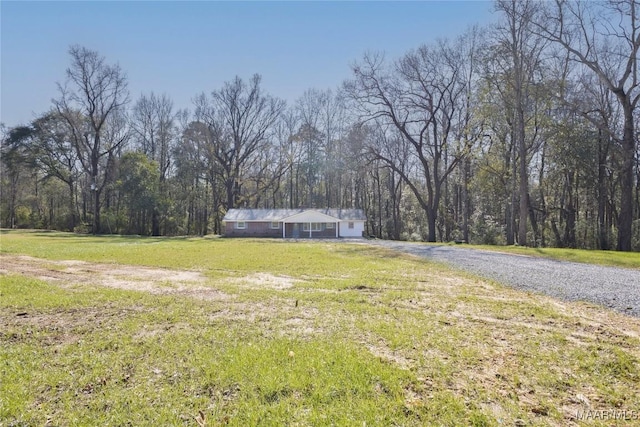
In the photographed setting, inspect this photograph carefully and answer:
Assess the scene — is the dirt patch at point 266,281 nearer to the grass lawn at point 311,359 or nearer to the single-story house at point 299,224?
the grass lawn at point 311,359

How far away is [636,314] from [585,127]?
23.0 metres

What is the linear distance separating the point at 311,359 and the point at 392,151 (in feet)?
112

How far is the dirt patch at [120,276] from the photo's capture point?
23.6 ft

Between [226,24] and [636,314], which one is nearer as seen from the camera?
[636,314]

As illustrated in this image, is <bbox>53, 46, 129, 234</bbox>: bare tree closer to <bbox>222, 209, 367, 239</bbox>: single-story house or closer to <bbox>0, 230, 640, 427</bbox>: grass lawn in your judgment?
<bbox>222, 209, 367, 239</bbox>: single-story house

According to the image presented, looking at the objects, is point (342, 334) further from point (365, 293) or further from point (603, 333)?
point (603, 333)

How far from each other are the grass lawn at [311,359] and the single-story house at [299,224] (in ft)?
87.9

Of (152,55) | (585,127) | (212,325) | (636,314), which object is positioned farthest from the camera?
(585,127)

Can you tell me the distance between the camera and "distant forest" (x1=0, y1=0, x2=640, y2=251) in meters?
20.8

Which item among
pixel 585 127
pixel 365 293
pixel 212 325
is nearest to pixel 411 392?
pixel 212 325

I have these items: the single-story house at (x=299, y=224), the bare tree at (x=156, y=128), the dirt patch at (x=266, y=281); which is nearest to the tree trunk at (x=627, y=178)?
the dirt patch at (x=266, y=281)

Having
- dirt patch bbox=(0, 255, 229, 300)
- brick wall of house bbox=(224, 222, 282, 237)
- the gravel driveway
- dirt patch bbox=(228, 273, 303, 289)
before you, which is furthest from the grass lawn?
brick wall of house bbox=(224, 222, 282, 237)

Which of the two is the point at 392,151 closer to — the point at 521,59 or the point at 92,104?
the point at 521,59

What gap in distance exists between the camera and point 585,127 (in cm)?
2319
